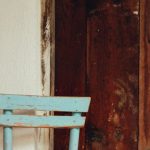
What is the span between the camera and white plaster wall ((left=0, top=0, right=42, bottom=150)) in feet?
4.54

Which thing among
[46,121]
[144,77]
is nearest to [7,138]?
[46,121]

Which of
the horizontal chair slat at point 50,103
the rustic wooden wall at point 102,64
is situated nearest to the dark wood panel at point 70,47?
the rustic wooden wall at point 102,64

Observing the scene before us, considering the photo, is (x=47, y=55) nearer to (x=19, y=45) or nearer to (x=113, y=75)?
(x=19, y=45)

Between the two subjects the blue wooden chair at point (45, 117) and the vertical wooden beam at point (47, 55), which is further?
the vertical wooden beam at point (47, 55)

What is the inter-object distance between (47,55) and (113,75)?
0.23 metres

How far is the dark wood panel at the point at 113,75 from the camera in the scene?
140 cm

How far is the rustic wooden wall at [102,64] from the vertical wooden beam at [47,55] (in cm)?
2

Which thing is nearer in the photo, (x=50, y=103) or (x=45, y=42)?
(x=50, y=103)

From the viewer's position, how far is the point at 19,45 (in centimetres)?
139

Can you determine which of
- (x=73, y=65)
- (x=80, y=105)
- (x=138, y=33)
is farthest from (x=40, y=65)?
(x=138, y=33)

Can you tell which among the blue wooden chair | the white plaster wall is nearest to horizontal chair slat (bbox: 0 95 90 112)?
the blue wooden chair

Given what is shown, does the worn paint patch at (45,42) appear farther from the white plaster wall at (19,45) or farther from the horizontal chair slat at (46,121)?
the horizontal chair slat at (46,121)

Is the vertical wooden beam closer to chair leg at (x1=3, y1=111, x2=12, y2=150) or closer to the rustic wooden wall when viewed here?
the rustic wooden wall

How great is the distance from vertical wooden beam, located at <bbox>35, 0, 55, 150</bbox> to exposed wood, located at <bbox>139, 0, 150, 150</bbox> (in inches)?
11.7
